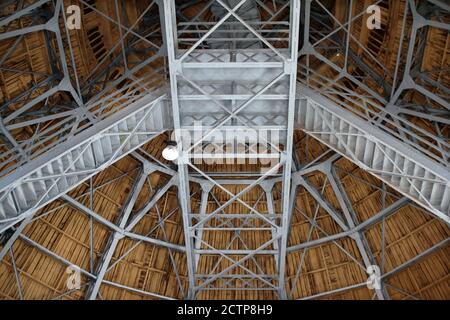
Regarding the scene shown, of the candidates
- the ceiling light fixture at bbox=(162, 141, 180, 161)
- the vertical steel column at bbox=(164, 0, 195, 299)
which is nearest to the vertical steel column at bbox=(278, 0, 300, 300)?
the vertical steel column at bbox=(164, 0, 195, 299)

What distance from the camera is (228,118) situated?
15.3m

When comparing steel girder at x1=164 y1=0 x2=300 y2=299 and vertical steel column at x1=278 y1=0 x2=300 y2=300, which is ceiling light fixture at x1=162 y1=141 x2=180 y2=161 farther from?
vertical steel column at x1=278 y1=0 x2=300 y2=300

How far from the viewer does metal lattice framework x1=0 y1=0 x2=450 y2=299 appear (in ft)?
46.7

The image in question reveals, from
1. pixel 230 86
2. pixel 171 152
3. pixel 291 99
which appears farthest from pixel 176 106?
pixel 291 99

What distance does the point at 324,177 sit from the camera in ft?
69.9

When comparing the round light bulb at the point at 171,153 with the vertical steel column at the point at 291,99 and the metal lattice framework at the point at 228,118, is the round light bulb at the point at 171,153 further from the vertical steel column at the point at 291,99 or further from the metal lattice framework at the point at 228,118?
the vertical steel column at the point at 291,99

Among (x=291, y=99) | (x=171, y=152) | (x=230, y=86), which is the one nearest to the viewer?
(x=291, y=99)

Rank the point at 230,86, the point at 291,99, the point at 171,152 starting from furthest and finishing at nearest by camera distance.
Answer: the point at 171,152 < the point at 230,86 < the point at 291,99

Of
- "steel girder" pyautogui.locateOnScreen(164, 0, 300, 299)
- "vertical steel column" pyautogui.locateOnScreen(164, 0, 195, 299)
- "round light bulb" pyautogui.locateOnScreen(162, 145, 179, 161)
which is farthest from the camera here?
"round light bulb" pyautogui.locateOnScreen(162, 145, 179, 161)

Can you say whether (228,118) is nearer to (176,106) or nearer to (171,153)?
(176,106)
